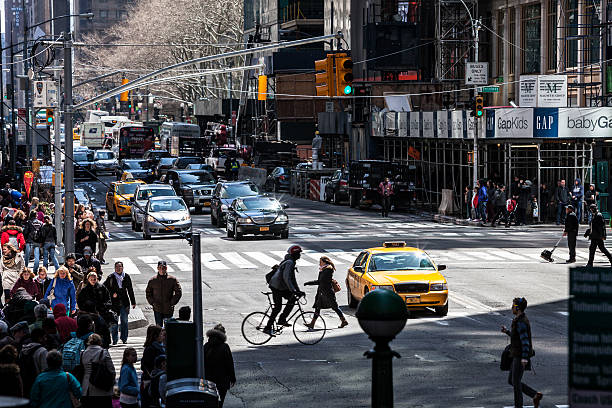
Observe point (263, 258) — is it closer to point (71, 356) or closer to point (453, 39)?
point (71, 356)

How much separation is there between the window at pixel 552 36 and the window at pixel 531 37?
1053 millimetres

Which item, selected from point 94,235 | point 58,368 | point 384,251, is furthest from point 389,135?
point 58,368

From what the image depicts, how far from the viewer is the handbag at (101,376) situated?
12.8 m

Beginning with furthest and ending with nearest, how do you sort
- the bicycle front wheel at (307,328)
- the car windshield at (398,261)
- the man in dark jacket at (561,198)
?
the man in dark jacket at (561,198), the car windshield at (398,261), the bicycle front wheel at (307,328)

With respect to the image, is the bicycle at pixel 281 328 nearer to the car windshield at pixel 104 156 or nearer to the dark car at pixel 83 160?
the dark car at pixel 83 160

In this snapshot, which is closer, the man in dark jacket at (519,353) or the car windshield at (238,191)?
the man in dark jacket at (519,353)

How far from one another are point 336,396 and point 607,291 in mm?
7918

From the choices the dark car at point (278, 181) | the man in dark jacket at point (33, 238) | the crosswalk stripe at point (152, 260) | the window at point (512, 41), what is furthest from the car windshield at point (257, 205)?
the dark car at point (278, 181)

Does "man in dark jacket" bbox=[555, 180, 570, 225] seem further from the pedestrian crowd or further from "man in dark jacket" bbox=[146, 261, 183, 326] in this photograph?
"man in dark jacket" bbox=[146, 261, 183, 326]

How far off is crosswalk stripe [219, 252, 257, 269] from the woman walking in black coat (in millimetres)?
17647

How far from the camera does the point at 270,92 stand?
97.7 meters

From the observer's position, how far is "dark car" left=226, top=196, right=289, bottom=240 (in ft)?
129

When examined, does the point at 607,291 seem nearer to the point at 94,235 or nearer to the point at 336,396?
the point at 336,396

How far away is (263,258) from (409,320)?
1142 centimetres
